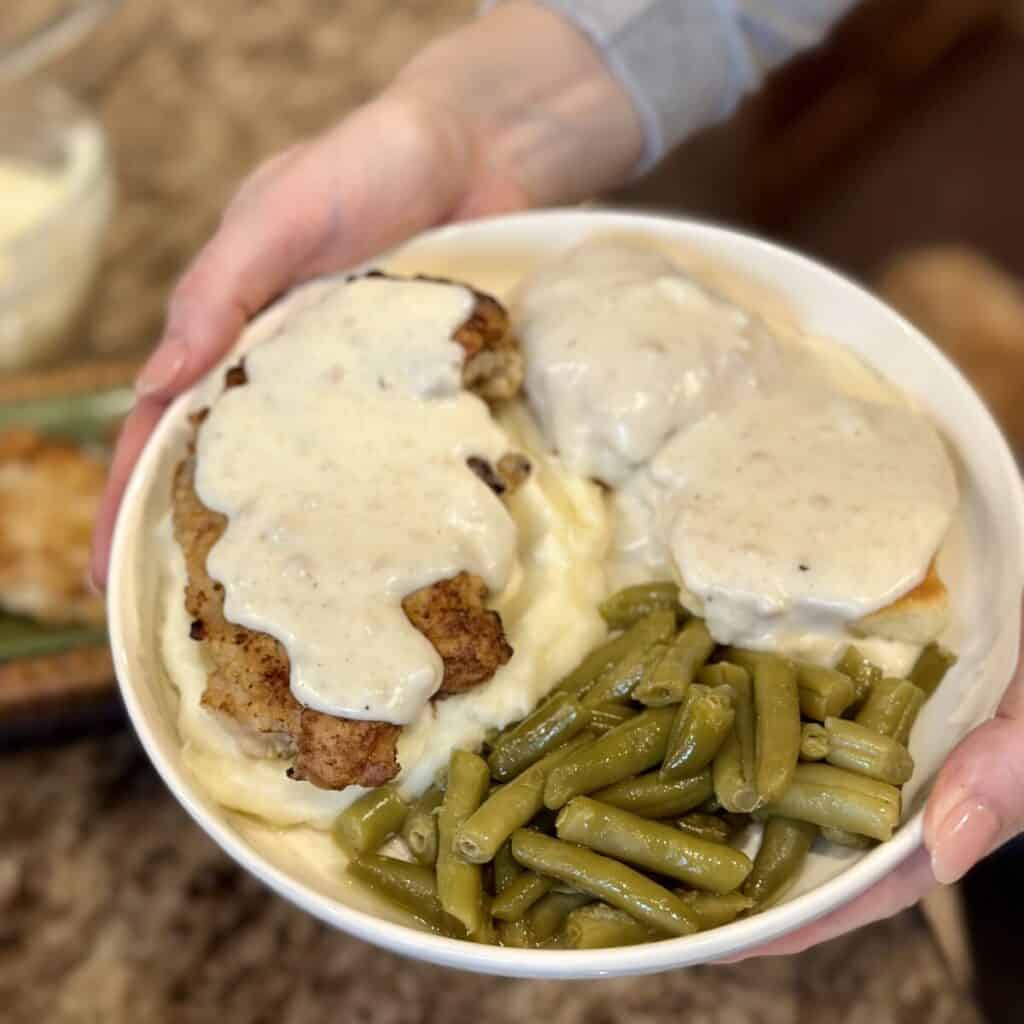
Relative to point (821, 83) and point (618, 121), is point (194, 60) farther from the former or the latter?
point (821, 83)

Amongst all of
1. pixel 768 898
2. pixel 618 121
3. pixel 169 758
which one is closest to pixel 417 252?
pixel 618 121

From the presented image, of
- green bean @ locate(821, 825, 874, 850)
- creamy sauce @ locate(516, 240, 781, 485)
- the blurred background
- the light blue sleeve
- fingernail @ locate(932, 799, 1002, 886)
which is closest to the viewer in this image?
fingernail @ locate(932, 799, 1002, 886)

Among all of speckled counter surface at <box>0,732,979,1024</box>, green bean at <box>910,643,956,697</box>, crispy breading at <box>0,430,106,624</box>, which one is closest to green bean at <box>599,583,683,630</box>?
green bean at <box>910,643,956,697</box>

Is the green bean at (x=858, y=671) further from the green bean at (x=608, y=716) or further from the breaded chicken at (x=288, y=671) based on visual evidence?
the breaded chicken at (x=288, y=671)

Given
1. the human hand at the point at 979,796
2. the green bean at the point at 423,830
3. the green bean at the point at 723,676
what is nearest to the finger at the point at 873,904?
the human hand at the point at 979,796

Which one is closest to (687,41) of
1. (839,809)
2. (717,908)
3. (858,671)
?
(858,671)

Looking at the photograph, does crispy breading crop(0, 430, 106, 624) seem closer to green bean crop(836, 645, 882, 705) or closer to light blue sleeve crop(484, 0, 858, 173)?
light blue sleeve crop(484, 0, 858, 173)
